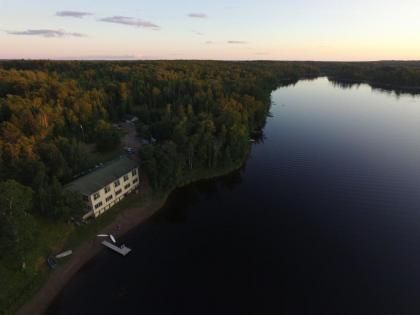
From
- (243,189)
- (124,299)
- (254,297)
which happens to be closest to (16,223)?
(124,299)

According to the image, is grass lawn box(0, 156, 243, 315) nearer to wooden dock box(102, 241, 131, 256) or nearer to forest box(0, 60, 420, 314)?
forest box(0, 60, 420, 314)

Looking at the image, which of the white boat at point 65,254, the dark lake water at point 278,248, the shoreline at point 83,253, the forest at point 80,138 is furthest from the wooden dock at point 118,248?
the forest at point 80,138

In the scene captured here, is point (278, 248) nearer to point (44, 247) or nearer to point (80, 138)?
point (44, 247)

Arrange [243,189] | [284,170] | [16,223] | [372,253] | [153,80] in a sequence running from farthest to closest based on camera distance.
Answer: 1. [153,80]
2. [284,170]
3. [243,189]
4. [372,253]
5. [16,223]

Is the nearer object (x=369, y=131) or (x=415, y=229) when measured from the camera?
(x=415, y=229)

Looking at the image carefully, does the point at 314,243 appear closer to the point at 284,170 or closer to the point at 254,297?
the point at 254,297

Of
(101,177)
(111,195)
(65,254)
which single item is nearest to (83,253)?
(65,254)

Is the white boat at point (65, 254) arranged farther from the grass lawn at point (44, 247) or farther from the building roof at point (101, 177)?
the building roof at point (101, 177)
